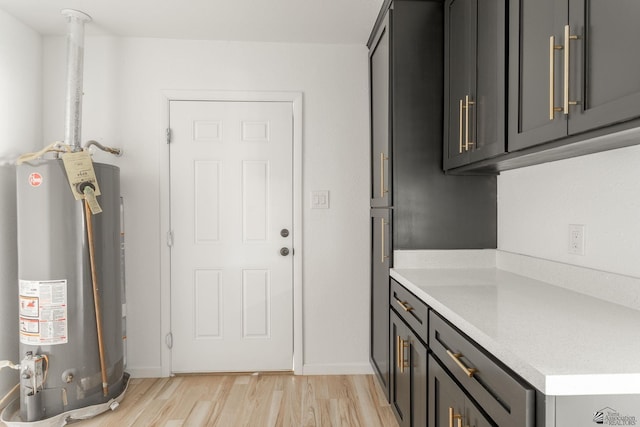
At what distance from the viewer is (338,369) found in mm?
3041

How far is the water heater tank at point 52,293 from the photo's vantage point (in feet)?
7.73

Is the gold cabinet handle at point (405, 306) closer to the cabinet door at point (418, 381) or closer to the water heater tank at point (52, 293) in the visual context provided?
the cabinet door at point (418, 381)

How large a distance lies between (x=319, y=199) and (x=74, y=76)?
1759 mm

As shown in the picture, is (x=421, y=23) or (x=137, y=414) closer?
(x=421, y=23)

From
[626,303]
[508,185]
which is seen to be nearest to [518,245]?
[508,185]

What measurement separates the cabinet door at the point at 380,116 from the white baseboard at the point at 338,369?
1.19 meters

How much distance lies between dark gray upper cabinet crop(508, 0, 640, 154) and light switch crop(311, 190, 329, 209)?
63.5 inches

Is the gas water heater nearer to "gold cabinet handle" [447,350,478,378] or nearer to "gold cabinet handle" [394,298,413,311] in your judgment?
"gold cabinet handle" [394,298,413,311]

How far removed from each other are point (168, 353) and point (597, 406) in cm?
278

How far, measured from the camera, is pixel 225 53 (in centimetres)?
299

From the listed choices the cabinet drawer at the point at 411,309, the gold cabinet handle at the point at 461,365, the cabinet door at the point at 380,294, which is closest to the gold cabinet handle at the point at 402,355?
the cabinet drawer at the point at 411,309

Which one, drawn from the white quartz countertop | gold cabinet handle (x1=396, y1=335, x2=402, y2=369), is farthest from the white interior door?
the white quartz countertop

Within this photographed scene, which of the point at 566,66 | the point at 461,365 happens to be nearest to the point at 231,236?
the point at 461,365

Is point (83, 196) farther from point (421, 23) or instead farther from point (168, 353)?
point (421, 23)
